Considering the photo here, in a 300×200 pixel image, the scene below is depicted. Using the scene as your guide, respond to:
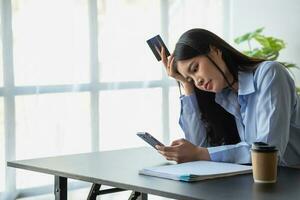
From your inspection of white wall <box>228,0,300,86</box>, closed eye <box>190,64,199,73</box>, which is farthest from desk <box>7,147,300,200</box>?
white wall <box>228,0,300,86</box>

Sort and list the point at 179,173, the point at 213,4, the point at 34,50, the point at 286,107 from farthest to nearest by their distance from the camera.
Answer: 1. the point at 213,4
2. the point at 34,50
3. the point at 286,107
4. the point at 179,173

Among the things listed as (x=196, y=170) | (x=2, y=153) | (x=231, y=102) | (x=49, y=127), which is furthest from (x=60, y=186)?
(x=49, y=127)

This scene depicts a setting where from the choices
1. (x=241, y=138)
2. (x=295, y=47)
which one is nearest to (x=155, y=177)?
(x=241, y=138)

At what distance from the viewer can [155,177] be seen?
1850 millimetres

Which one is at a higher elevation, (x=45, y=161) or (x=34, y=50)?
(x=34, y=50)

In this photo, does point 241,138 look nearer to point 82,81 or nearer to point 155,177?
point 155,177

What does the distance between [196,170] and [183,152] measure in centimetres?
20

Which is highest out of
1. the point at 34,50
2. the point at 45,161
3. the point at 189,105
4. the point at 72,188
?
the point at 34,50

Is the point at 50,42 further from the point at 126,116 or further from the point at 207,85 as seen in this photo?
the point at 207,85

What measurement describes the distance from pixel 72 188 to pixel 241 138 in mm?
1886

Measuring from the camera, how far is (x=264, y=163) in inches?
67.0

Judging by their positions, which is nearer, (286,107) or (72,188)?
(286,107)

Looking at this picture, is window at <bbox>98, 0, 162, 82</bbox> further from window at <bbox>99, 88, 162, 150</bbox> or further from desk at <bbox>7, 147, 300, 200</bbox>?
desk at <bbox>7, 147, 300, 200</bbox>

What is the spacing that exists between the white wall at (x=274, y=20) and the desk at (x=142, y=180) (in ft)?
7.33
